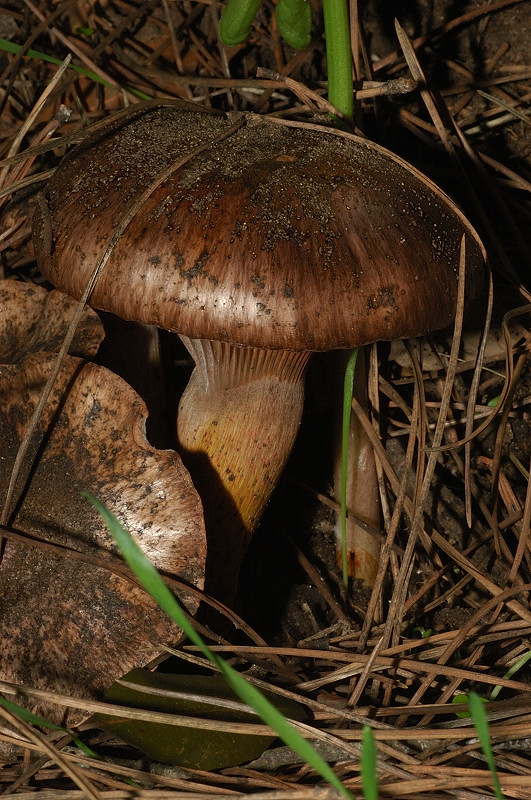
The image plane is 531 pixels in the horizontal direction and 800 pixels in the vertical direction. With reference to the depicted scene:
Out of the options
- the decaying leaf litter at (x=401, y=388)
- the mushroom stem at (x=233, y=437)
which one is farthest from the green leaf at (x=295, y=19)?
the mushroom stem at (x=233, y=437)

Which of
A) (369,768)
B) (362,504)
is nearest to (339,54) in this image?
(362,504)

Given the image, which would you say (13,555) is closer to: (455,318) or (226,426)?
(226,426)

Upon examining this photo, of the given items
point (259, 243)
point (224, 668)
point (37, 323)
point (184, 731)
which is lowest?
point (184, 731)

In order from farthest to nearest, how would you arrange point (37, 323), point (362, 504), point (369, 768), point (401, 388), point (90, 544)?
point (401, 388) < point (362, 504) < point (37, 323) < point (90, 544) < point (369, 768)

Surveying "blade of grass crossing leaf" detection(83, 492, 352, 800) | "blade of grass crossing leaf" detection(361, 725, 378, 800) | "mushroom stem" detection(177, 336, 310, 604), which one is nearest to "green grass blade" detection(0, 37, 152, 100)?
"mushroom stem" detection(177, 336, 310, 604)

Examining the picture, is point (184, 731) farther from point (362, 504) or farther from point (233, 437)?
point (362, 504)

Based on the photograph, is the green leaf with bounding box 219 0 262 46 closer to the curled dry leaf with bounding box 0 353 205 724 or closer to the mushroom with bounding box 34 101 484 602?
the mushroom with bounding box 34 101 484 602
